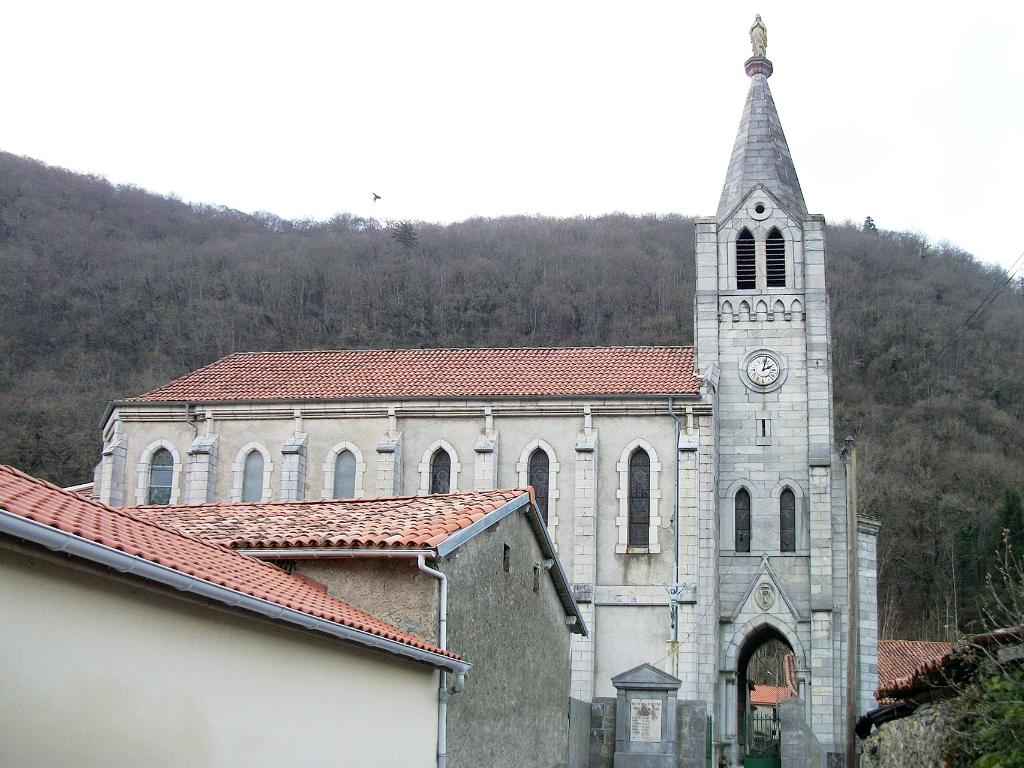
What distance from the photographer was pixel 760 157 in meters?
40.1

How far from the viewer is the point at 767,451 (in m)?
36.8

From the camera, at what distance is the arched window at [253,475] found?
37188 mm

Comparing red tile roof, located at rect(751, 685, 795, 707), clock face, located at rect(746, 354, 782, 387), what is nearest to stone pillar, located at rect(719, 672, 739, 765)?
clock face, located at rect(746, 354, 782, 387)

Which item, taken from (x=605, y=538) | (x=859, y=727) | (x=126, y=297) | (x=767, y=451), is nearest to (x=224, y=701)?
(x=859, y=727)

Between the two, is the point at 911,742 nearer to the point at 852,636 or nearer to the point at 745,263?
the point at 852,636

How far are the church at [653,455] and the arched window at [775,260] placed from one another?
0.09m

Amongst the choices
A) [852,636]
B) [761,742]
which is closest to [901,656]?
[761,742]

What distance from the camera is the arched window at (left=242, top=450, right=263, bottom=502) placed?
122ft

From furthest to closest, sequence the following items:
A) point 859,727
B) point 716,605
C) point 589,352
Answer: point 589,352, point 716,605, point 859,727

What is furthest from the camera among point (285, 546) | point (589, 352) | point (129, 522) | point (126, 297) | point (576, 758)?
point (126, 297)

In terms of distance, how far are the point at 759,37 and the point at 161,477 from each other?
24680 millimetres

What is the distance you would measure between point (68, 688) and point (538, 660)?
12592 mm

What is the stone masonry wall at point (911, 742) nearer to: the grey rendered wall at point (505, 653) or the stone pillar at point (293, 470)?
the grey rendered wall at point (505, 653)

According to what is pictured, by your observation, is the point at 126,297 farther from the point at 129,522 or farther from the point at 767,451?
the point at 129,522
